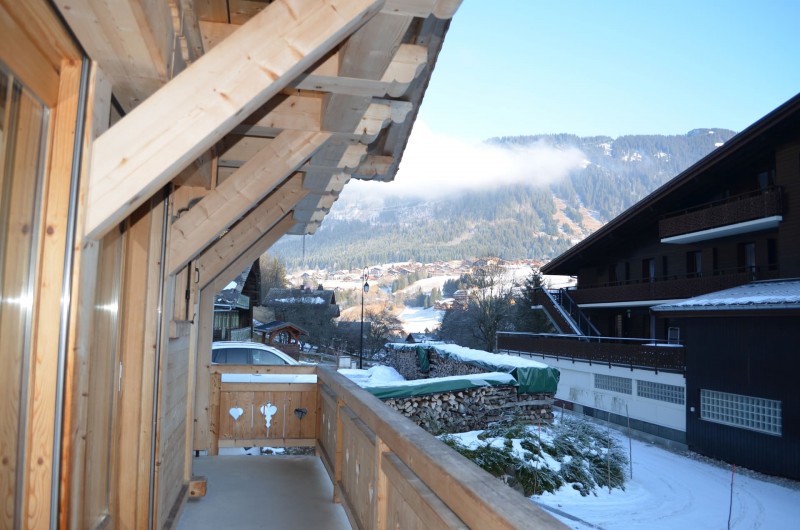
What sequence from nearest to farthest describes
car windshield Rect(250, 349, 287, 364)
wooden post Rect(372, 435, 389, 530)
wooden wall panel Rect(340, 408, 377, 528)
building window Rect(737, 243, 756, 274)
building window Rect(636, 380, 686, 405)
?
wooden post Rect(372, 435, 389, 530) < wooden wall panel Rect(340, 408, 377, 528) < car windshield Rect(250, 349, 287, 364) < building window Rect(636, 380, 686, 405) < building window Rect(737, 243, 756, 274)

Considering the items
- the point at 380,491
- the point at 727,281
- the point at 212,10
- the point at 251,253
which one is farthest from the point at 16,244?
the point at 727,281

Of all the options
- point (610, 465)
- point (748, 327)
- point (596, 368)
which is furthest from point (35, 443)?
point (596, 368)

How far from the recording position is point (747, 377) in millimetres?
16594

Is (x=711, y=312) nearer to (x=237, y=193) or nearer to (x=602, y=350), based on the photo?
(x=602, y=350)

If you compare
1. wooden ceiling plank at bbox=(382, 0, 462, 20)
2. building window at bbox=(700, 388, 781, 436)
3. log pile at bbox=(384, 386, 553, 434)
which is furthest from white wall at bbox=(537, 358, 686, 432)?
wooden ceiling plank at bbox=(382, 0, 462, 20)

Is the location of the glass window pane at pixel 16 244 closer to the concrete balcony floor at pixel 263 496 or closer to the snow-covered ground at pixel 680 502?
the concrete balcony floor at pixel 263 496

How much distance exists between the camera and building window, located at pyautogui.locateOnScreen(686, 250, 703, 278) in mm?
23719

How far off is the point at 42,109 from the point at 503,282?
45.2 metres

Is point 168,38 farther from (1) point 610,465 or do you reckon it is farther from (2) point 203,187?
(1) point 610,465

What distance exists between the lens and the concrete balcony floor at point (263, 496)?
4727mm

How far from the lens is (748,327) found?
54.8ft

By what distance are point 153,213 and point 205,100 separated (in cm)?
160

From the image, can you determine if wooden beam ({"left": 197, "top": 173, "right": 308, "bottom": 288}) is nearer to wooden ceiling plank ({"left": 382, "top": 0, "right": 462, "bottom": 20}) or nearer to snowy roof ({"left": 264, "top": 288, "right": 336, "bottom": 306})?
wooden ceiling plank ({"left": 382, "top": 0, "right": 462, "bottom": 20})

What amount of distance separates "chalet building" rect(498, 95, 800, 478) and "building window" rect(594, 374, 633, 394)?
0.05 meters
